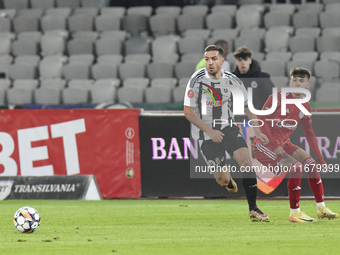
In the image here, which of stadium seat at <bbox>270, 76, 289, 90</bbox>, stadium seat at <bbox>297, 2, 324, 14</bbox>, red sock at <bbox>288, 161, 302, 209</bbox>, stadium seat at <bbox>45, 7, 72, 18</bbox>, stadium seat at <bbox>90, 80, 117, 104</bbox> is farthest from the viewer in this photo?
stadium seat at <bbox>45, 7, 72, 18</bbox>

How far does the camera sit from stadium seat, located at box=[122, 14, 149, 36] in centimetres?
1666

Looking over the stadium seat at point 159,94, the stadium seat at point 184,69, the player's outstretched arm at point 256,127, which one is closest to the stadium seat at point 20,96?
the stadium seat at point 159,94

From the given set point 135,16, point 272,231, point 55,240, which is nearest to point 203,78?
point 272,231

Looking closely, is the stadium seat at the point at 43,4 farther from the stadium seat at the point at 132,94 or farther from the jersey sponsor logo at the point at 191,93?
the jersey sponsor logo at the point at 191,93

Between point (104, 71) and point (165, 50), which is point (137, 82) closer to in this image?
point (104, 71)

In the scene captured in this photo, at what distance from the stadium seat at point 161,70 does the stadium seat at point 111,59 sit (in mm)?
1153

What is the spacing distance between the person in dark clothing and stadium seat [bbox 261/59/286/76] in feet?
12.7

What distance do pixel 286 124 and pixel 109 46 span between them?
910cm

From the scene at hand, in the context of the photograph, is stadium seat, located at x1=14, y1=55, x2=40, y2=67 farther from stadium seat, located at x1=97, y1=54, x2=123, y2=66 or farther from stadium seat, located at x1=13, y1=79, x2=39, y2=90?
stadium seat, located at x1=97, y1=54, x2=123, y2=66

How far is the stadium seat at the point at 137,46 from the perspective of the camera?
52.7 ft

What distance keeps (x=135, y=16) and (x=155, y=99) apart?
3632mm

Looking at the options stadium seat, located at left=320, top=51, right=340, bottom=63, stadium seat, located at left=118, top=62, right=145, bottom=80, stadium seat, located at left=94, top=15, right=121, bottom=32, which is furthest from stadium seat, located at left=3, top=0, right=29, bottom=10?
stadium seat, located at left=320, top=51, right=340, bottom=63

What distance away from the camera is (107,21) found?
1698 cm

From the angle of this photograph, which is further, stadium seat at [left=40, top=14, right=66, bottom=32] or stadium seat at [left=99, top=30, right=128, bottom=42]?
stadium seat at [left=40, top=14, right=66, bottom=32]
